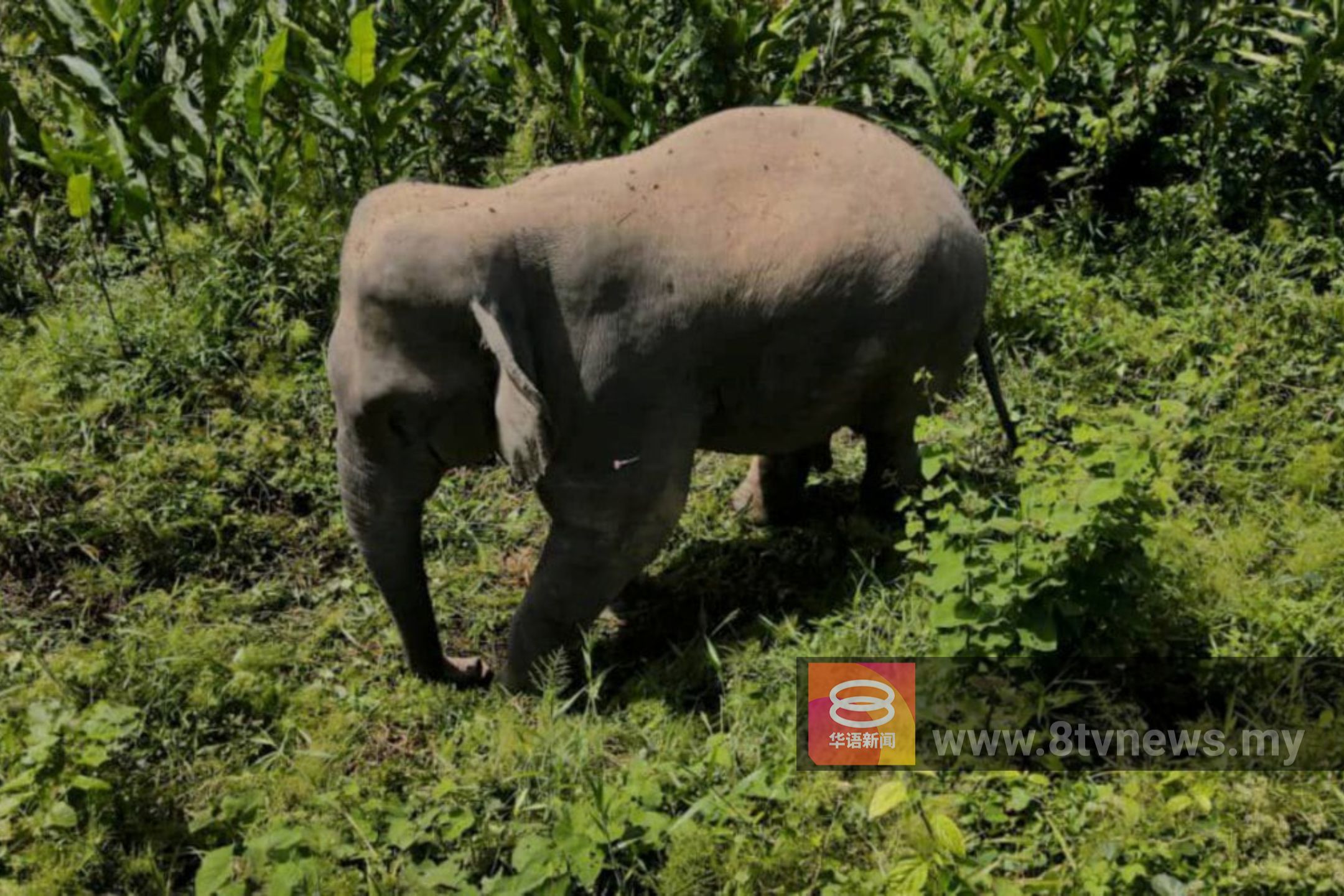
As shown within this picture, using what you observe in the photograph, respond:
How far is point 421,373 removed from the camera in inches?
129

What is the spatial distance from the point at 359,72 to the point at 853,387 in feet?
9.10

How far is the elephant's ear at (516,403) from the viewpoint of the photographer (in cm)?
313

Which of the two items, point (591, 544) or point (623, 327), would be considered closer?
point (623, 327)

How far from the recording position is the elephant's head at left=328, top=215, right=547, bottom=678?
3.20 m

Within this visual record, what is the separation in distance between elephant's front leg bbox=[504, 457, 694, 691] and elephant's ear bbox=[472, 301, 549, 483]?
292mm

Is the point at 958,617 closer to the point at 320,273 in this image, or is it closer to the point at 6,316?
the point at 320,273

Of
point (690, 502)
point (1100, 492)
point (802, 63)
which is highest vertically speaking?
point (802, 63)

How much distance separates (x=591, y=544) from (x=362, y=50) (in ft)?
8.75

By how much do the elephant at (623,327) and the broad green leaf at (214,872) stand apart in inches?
37.4

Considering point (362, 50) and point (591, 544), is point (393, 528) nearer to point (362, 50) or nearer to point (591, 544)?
point (591, 544)

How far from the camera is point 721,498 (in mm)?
4941

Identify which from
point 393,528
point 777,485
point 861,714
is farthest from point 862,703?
point 393,528

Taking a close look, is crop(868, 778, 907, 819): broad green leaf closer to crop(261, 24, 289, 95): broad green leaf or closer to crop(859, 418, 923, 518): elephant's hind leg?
crop(859, 418, 923, 518): elephant's hind leg

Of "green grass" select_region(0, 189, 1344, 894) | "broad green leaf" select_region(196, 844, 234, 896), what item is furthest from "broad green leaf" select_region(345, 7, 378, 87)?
"broad green leaf" select_region(196, 844, 234, 896)
